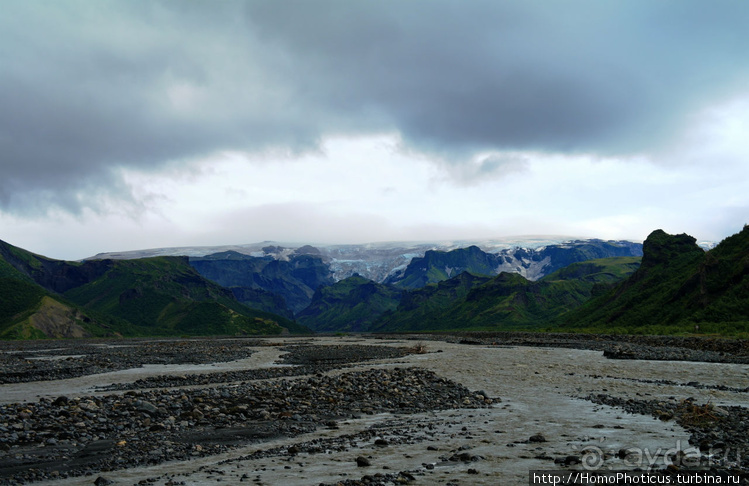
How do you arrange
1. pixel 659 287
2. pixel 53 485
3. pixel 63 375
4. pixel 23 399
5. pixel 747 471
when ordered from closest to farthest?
pixel 747 471 → pixel 53 485 → pixel 23 399 → pixel 63 375 → pixel 659 287

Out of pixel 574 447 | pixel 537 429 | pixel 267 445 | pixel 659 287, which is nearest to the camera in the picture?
pixel 574 447

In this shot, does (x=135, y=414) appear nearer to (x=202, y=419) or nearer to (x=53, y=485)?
(x=202, y=419)

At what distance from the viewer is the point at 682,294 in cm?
11906

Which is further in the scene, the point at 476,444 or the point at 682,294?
the point at 682,294

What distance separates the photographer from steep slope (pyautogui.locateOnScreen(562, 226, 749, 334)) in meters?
92.7

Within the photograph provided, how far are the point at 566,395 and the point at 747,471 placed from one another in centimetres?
1805

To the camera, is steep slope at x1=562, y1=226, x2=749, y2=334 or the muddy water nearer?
the muddy water

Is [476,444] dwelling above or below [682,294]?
above

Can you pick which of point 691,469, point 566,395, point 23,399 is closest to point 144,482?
point 691,469

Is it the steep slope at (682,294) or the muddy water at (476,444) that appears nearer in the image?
the muddy water at (476,444)

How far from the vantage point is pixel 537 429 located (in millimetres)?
20844

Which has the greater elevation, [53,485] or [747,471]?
[747,471]

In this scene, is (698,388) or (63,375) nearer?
(698,388)

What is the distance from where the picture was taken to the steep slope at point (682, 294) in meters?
92.7
